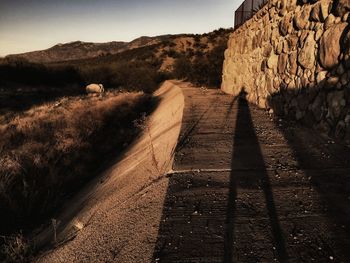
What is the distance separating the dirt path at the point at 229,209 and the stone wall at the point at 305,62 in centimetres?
61

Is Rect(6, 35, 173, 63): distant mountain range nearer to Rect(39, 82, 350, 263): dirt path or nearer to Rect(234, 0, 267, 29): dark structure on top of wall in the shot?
Rect(234, 0, 267, 29): dark structure on top of wall

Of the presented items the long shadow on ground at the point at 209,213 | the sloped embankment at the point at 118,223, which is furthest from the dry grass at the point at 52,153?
the long shadow on ground at the point at 209,213

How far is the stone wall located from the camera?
5.47 metres

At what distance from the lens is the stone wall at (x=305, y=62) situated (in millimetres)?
5469

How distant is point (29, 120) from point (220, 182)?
12.5 metres

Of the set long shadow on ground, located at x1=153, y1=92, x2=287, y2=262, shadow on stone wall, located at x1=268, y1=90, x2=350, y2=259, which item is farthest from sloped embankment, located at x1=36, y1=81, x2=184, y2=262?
shadow on stone wall, located at x1=268, y1=90, x2=350, y2=259

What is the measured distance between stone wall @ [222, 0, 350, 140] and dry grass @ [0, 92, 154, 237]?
4.93 metres

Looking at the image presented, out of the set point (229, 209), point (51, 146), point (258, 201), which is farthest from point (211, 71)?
point (229, 209)

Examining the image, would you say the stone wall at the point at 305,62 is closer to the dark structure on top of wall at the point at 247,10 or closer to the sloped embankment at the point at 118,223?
the dark structure on top of wall at the point at 247,10

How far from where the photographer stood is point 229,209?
388 centimetres

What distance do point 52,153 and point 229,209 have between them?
746cm

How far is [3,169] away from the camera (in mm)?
8023

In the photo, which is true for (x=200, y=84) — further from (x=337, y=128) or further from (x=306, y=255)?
(x=306, y=255)

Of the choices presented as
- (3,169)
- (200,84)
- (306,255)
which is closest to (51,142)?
(3,169)
